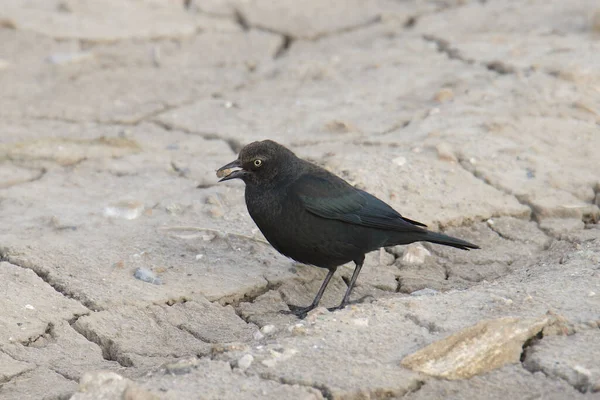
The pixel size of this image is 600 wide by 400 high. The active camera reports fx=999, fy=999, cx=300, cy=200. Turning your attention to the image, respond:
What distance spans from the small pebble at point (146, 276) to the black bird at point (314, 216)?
519 mm

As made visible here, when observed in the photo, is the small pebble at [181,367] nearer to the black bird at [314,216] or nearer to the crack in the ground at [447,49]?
the black bird at [314,216]

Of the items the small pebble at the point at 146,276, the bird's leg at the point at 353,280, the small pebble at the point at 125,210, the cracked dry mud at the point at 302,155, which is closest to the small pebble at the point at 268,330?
the cracked dry mud at the point at 302,155

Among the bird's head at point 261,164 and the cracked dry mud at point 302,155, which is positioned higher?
the bird's head at point 261,164

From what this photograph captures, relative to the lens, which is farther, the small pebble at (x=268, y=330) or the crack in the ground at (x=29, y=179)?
the crack in the ground at (x=29, y=179)

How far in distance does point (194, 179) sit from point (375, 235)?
1.45 meters

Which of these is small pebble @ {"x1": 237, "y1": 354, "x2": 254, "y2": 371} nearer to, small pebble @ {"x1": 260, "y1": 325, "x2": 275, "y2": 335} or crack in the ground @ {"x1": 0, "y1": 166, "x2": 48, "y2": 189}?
small pebble @ {"x1": 260, "y1": 325, "x2": 275, "y2": 335}

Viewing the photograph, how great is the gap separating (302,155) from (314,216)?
1.38m

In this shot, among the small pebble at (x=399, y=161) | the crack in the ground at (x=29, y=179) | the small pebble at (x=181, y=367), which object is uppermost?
the small pebble at (x=181, y=367)

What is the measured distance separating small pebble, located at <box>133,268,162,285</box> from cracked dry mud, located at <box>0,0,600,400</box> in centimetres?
1

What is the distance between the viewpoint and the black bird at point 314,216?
436 cm

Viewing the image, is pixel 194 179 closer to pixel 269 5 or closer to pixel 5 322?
pixel 5 322

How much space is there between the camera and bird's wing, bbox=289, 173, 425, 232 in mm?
4398

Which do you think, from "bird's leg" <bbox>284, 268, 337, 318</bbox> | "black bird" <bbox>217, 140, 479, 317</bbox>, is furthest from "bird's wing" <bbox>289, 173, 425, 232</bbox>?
"bird's leg" <bbox>284, 268, 337, 318</bbox>

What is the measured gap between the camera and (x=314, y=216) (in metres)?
4.40
